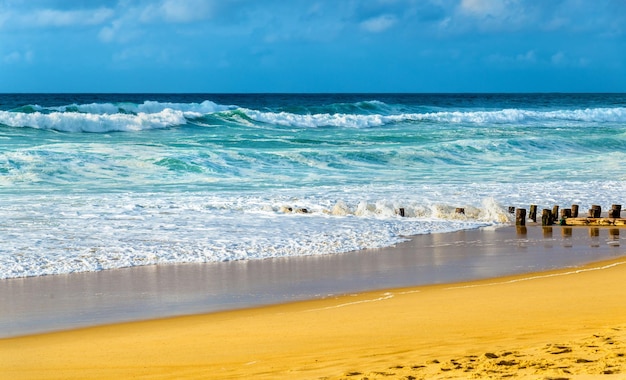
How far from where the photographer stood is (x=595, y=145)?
32.6m

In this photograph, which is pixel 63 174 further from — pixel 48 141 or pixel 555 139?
pixel 555 139

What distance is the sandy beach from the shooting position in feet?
17.0

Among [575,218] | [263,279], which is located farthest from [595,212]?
[263,279]

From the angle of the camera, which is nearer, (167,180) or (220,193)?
(220,193)

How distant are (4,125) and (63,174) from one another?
1619 centimetres

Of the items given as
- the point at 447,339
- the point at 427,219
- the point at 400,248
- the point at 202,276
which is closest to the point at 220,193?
the point at 427,219

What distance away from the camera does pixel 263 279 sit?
28.4 feet

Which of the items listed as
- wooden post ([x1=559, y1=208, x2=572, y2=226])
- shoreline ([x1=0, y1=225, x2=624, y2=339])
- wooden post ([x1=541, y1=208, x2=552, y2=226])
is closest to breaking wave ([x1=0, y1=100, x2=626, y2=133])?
wooden post ([x1=541, y1=208, x2=552, y2=226])

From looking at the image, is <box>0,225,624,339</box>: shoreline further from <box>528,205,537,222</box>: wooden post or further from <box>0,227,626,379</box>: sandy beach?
<box>528,205,537,222</box>: wooden post

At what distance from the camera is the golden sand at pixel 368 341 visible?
5176mm

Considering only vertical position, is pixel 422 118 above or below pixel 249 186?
above

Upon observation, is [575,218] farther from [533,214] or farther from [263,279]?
[263,279]

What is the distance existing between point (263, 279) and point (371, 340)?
268 cm

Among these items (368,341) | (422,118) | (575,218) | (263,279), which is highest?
(422,118)
